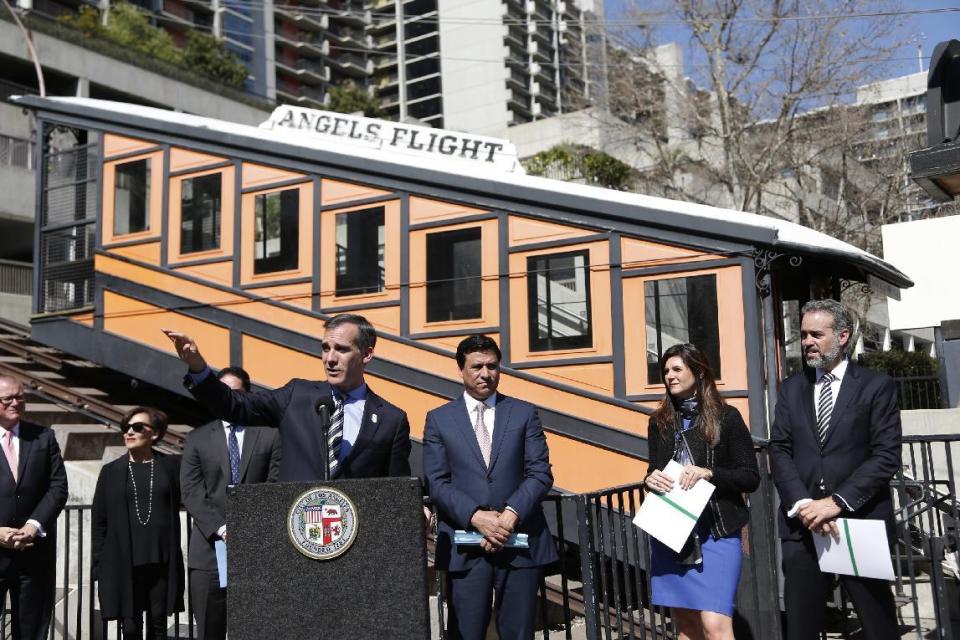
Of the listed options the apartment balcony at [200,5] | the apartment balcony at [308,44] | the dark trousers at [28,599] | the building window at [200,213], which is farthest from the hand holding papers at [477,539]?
the apartment balcony at [308,44]

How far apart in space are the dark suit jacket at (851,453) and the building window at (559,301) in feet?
17.4

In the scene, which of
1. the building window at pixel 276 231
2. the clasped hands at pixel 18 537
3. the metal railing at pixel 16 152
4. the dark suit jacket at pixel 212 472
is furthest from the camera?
the metal railing at pixel 16 152

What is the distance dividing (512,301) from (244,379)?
4.27m

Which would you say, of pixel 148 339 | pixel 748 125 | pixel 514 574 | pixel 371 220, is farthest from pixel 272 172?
pixel 748 125

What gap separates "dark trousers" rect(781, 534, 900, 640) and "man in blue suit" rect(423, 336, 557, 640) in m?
1.07

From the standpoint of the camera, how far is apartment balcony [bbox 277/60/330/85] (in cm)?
6994

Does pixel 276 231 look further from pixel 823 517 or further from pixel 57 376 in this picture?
pixel 823 517

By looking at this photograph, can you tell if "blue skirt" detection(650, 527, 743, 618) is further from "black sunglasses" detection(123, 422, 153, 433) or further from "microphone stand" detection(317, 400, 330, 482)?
"black sunglasses" detection(123, 422, 153, 433)

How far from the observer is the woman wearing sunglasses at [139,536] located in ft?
19.2

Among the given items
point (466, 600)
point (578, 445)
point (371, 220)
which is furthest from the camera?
point (371, 220)

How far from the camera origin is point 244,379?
246 inches

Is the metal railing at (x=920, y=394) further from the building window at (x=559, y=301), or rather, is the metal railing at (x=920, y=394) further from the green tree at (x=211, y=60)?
the green tree at (x=211, y=60)

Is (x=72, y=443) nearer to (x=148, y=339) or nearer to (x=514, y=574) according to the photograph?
(x=148, y=339)

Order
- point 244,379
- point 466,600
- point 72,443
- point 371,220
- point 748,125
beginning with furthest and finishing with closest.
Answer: point 748,125, point 371,220, point 72,443, point 244,379, point 466,600
